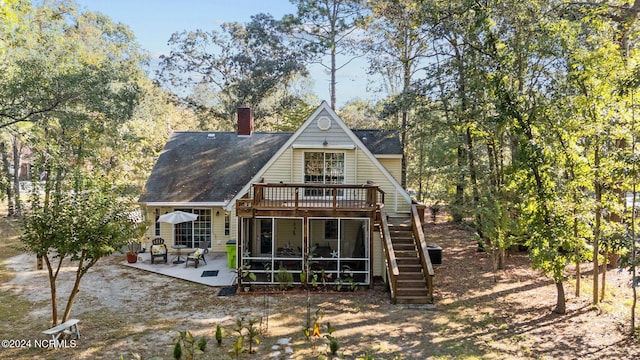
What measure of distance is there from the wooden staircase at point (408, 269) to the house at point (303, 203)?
1.2 inches

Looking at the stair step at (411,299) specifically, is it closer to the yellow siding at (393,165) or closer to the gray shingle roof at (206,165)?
the yellow siding at (393,165)

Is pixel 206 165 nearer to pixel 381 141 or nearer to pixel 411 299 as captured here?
pixel 381 141

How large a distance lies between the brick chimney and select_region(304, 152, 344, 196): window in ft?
25.0

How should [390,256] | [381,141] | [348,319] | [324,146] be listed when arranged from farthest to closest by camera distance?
[381,141] → [324,146] → [390,256] → [348,319]

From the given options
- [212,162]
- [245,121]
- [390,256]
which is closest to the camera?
[390,256]

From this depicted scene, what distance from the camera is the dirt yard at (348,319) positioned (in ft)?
27.8

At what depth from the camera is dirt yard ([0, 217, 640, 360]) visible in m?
8.47

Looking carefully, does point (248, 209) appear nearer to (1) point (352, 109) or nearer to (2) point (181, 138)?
(2) point (181, 138)

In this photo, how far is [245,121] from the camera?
71.9 ft

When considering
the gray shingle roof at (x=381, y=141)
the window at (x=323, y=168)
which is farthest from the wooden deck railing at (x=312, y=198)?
the gray shingle roof at (x=381, y=141)

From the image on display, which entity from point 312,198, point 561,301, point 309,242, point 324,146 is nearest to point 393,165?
point 324,146

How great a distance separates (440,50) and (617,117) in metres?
11.8

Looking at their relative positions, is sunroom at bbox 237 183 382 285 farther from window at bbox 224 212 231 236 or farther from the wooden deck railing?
window at bbox 224 212 231 236

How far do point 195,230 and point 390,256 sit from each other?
9.81m
